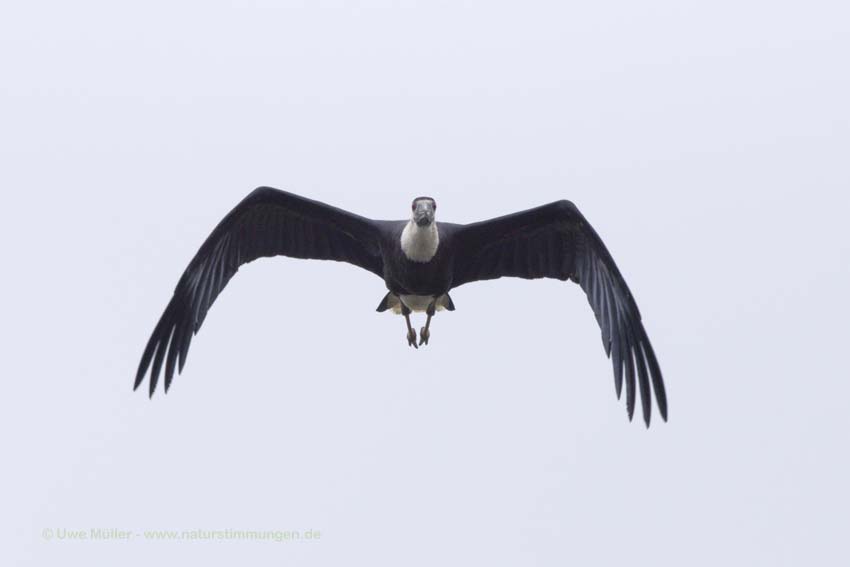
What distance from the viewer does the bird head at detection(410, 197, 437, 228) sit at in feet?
45.1

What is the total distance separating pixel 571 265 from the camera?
48.0 ft

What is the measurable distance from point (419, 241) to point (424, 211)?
1.21 ft

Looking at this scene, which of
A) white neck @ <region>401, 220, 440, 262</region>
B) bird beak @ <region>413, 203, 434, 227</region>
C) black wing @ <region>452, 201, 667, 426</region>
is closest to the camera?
A: black wing @ <region>452, 201, 667, 426</region>

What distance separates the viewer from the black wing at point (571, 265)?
13.6m

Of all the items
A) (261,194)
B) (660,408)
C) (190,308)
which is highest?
(261,194)

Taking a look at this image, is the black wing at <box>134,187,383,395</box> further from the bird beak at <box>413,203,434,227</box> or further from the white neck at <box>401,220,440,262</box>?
the bird beak at <box>413,203,434,227</box>

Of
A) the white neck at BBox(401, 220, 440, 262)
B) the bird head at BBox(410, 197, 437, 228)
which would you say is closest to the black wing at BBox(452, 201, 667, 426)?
the white neck at BBox(401, 220, 440, 262)

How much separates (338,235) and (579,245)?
90.0 inches

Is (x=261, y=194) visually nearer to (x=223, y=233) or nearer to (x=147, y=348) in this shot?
(x=223, y=233)

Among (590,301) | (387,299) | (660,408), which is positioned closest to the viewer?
(660,408)

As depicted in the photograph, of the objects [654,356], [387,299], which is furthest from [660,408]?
[387,299]

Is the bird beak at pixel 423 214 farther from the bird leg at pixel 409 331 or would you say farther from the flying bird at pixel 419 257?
the bird leg at pixel 409 331

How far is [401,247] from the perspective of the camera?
14.2m

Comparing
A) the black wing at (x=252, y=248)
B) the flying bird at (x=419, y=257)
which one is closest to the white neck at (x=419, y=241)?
the flying bird at (x=419, y=257)
